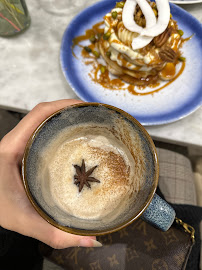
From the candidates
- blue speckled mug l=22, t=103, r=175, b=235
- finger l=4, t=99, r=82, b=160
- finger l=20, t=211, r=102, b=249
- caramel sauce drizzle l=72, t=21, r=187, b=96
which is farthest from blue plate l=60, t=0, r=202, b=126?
finger l=20, t=211, r=102, b=249

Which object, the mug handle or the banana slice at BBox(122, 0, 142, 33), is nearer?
the mug handle

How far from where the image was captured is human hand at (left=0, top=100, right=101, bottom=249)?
67cm

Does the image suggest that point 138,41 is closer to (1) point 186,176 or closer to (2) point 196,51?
(2) point 196,51

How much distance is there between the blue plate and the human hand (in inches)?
9.7

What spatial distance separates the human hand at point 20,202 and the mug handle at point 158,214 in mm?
192

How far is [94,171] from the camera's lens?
25.3 inches

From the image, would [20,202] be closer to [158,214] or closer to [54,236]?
[54,236]

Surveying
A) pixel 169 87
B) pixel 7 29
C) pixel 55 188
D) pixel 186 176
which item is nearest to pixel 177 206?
pixel 186 176

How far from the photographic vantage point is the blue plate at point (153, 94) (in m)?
0.89

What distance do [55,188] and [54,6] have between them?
2.96 ft

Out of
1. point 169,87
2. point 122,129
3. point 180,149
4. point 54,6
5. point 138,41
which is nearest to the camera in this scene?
point 122,129

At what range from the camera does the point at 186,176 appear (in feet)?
3.44

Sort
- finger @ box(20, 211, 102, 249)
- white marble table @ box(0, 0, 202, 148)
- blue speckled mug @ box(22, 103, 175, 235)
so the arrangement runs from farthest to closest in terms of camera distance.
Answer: white marble table @ box(0, 0, 202, 148), finger @ box(20, 211, 102, 249), blue speckled mug @ box(22, 103, 175, 235)

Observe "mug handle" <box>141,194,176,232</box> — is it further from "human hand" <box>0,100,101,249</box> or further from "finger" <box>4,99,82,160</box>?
"finger" <box>4,99,82,160</box>
